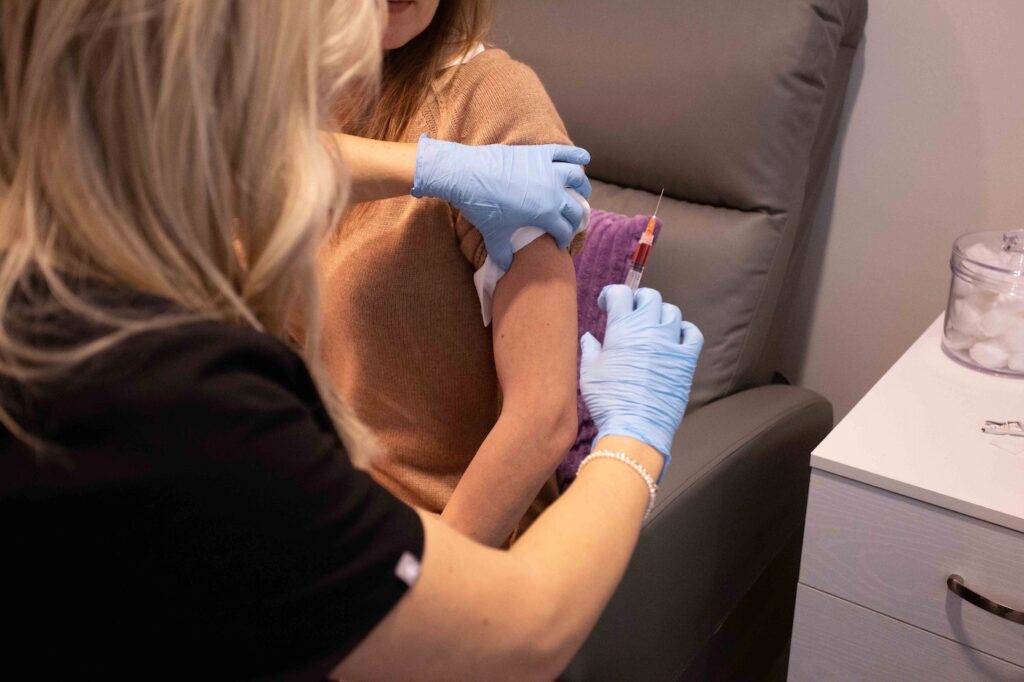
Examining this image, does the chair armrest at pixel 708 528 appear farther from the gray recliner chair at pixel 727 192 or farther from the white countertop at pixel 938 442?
the white countertop at pixel 938 442

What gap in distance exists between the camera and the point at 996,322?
3.86ft

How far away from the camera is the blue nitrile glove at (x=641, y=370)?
849mm

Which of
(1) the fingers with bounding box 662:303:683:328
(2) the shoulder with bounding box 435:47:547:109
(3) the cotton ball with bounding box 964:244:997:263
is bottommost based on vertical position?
(1) the fingers with bounding box 662:303:683:328

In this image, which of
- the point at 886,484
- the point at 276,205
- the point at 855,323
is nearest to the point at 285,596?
the point at 276,205

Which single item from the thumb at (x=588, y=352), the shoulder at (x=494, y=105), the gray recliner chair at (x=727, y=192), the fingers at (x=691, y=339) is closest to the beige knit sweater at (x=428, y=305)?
the shoulder at (x=494, y=105)

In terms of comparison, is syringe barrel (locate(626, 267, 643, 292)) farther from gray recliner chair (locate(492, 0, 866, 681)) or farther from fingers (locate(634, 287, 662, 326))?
gray recliner chair (locate(492, 0, 866, 681))

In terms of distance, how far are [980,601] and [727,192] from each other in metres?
0.68

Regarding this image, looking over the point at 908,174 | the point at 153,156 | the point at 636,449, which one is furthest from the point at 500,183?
the point at 908,174

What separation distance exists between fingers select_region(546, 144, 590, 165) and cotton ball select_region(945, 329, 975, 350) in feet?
2.15

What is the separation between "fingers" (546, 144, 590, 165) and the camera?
90 cm

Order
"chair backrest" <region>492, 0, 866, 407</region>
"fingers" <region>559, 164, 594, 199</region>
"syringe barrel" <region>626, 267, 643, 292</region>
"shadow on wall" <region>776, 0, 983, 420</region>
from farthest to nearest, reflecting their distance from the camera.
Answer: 1. "shadow on wall" <region>776, 0, 983, 420</region>
2. "chair backrest" <region>492, 0, 866, 407</region>
3. "syringe barrel" <region>626, 267, 643, 292</region>
4. "fingers" <region>559, 164, 594, 199</region>

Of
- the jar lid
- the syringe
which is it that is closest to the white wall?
the jar lid

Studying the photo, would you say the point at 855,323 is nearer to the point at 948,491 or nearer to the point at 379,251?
the point at 948,491

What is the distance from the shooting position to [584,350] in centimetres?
99
